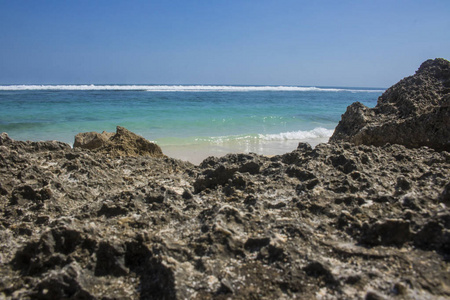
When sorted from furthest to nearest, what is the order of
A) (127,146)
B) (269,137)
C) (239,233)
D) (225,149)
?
1. (269,137)
2. (225,149)
3. (127,146)
4. (239,233)

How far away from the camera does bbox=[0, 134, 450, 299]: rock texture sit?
1.29m

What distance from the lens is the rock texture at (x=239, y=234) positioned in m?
1.29

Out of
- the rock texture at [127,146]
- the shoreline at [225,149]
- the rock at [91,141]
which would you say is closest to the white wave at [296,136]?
the shoreline at [225,149]

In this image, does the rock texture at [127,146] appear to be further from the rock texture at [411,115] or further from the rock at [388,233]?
the rock at [388,233]

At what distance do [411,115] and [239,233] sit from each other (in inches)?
113

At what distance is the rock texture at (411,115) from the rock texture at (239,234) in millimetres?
1197

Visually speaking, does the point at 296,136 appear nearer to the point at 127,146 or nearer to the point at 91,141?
the point at 91,141

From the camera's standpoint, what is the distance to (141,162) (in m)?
2.93

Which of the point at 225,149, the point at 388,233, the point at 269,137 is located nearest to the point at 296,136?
the point at 269,137

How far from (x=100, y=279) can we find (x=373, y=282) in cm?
113

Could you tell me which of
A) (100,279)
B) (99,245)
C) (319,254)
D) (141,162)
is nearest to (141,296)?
(100,279)

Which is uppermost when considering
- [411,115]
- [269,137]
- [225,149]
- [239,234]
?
[411,115]

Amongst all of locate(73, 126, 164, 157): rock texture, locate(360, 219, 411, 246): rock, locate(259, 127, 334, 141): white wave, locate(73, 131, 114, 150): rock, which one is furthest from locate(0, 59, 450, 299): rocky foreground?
locate(259, 127, 334, 141): white wave

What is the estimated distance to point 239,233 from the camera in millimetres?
1566
